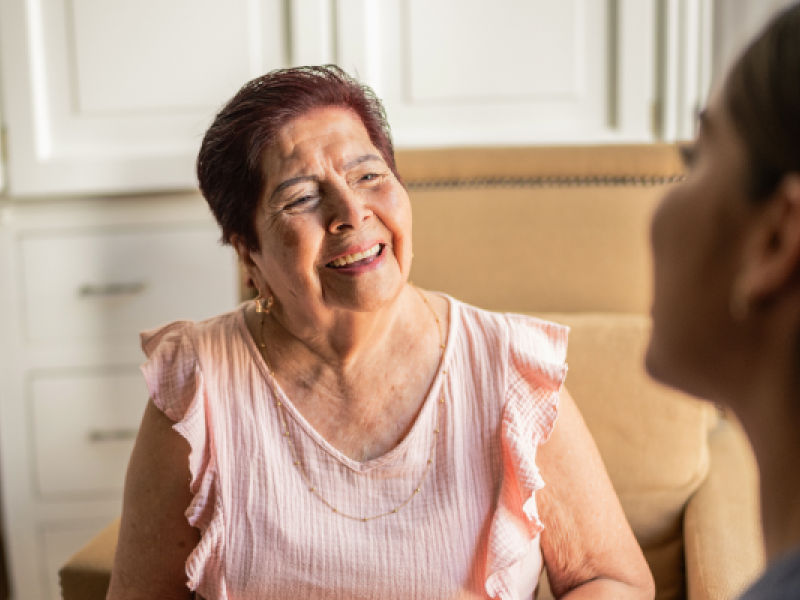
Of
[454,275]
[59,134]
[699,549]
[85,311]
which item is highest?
[59,134]

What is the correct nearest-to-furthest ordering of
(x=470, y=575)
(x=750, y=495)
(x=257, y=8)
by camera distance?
(x=470, y=575) < (x=750, y=495) < (x=257, y=8)

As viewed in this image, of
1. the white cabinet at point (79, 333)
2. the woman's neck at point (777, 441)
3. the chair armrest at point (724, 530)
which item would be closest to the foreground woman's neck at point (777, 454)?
the woman's neck at point (777, 441)

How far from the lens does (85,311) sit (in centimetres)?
206

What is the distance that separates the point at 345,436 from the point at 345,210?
346 millimetres

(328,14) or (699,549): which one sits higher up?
(328,14)

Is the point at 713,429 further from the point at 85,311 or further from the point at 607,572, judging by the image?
the point at 85,311

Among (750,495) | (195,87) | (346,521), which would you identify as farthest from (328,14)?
(750,495)

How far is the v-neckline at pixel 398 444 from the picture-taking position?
1.14 metres

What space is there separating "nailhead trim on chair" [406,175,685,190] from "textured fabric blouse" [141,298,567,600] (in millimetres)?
469

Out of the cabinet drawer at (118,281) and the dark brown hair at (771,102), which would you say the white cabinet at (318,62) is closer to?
the cabinet drawer at (118,281)

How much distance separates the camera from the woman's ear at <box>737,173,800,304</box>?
0.44m

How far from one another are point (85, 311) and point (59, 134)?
1.55ft

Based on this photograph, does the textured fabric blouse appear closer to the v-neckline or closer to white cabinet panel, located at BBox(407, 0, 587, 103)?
the v-neckline

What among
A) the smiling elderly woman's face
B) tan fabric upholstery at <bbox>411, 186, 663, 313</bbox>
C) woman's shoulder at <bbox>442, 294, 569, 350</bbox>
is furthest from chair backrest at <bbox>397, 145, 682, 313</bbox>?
the smiling elderly woman's face
